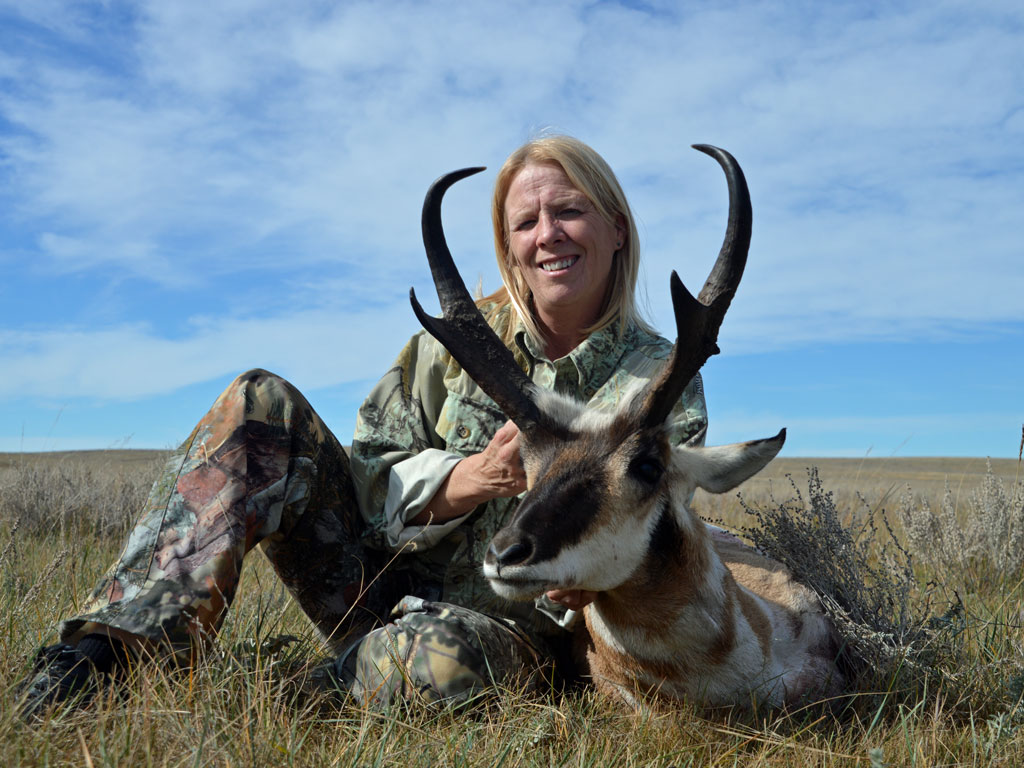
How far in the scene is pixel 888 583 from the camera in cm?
468

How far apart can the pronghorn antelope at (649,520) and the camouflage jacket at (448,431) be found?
566 mm

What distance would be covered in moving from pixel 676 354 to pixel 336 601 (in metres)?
2.29

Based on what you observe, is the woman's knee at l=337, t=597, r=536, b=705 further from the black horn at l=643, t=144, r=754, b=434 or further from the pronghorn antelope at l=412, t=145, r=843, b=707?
the black horn at l=643, t=144, r=754, b=434

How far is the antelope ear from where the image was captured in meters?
3.88

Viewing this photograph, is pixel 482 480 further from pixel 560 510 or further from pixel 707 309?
pixel 707 309

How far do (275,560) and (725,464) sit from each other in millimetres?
2375

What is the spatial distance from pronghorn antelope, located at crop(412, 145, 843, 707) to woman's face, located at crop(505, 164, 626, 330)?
0.84 meters

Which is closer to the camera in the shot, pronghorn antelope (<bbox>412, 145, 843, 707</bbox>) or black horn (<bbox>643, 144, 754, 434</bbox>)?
pronghorn antelope (<bbox>412, 145, 843, 707</bbox>)

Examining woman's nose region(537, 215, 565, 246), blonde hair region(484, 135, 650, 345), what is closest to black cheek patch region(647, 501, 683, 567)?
blonde hair region(484, 135, 650, 345)

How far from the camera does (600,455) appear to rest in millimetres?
3619

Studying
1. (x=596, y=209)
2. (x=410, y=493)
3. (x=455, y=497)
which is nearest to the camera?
(x=455, y=497)

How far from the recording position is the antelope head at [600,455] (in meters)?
3.21

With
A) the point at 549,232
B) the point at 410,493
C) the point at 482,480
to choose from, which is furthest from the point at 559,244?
the point at 410,493

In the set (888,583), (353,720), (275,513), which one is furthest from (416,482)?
(888,583)
